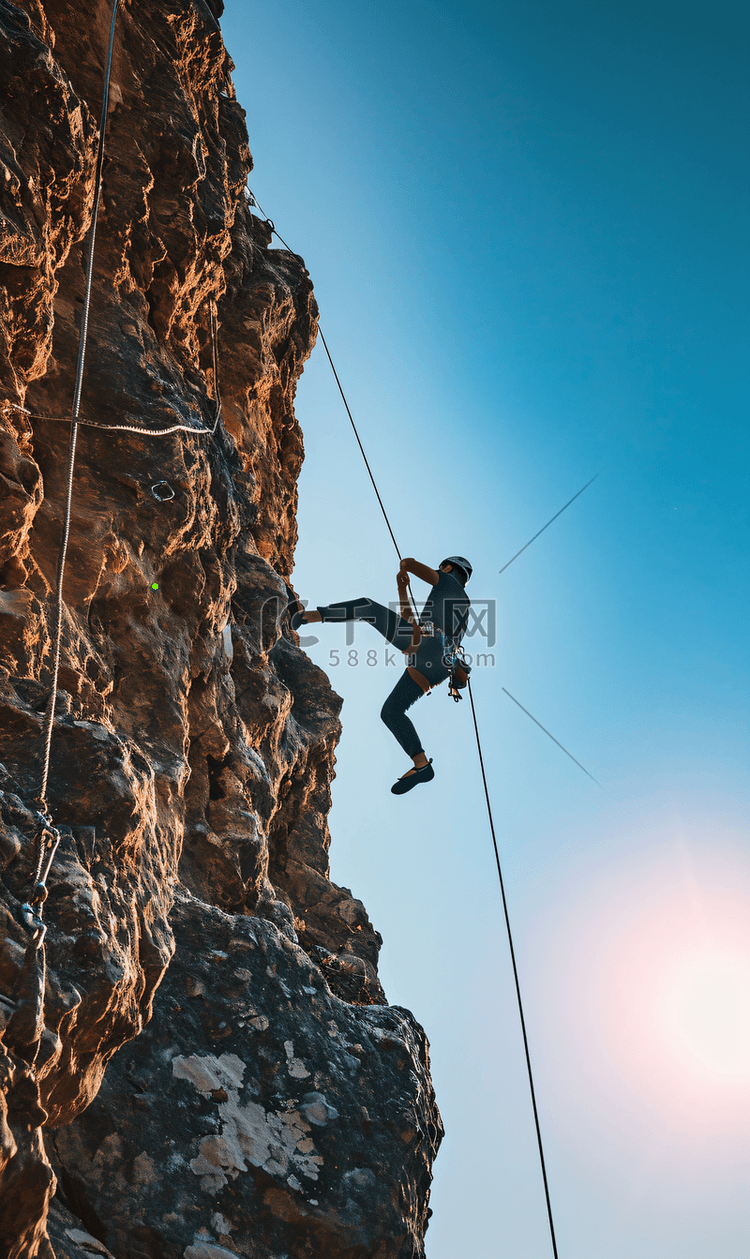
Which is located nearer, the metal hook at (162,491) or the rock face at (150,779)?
the rock face at (150,779)

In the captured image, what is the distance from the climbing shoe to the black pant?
0.18 meters

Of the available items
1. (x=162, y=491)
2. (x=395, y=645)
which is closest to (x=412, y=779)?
(x=395, y=645)

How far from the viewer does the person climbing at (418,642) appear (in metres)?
7.84

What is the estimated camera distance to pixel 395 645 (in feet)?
26.2

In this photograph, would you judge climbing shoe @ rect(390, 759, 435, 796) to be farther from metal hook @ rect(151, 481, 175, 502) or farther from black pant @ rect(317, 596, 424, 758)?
metal hook @ rect(151, 481, 175, 502)

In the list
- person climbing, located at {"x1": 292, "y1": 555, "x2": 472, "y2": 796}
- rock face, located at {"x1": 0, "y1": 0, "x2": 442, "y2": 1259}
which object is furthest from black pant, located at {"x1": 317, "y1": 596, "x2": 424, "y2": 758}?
rock face, located at {"x1": 0, "y1": 0, "x2": 442, "y2": 1259}

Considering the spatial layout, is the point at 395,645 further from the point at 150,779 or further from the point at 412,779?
the point at 150,779

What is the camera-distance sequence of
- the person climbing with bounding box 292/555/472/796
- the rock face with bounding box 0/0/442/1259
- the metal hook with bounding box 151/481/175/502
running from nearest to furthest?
1. the rock face with bounding box 0/0/442/1259
2. the metal hook with bounding box 151/481/175/502
3. the person climbing with bounding box 292/555/472/796

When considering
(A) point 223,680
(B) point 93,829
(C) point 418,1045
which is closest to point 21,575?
(B) point 93,829

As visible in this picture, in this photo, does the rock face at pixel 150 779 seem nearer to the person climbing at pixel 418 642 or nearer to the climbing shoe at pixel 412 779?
the person climbing at pixel 418 642

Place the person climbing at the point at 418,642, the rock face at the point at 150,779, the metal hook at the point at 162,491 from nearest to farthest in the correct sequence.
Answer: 1. the rock face at the point at 150,779
2. the metal hook at the point at 162,491
3. the person climbing at the point at 418,642

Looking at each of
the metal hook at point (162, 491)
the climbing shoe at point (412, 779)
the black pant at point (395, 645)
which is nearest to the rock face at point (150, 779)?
the metal hook at point (162, 491)

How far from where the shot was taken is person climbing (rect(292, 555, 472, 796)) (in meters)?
7.84

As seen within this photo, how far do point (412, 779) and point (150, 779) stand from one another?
3.97 metres
